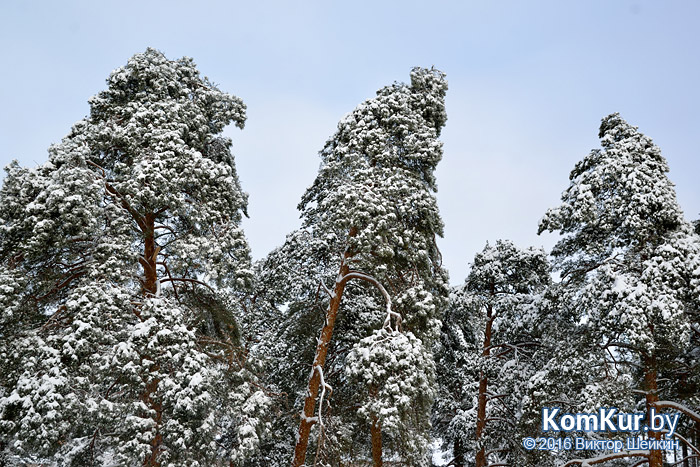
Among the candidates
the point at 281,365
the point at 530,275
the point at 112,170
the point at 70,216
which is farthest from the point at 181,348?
the point at 530,275

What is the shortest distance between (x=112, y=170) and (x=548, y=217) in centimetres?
933

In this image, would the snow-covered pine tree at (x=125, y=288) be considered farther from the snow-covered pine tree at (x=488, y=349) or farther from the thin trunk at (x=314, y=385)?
the snow-covered pine tree at (x=488, y=349)

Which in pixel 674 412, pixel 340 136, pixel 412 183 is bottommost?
pixel 674 412

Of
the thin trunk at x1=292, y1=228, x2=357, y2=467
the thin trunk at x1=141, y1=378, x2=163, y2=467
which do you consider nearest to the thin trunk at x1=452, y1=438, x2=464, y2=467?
the thin trunk at x1=292, y1=228, x2=357, y2=467

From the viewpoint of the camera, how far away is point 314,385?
995 centimetres

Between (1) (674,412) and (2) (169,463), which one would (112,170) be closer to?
(2) (169,463)

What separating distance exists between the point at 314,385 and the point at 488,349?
9153 mm

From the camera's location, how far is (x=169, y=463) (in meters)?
7.71

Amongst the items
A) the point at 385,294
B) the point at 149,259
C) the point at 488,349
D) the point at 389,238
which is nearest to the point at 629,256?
the point at 389,238

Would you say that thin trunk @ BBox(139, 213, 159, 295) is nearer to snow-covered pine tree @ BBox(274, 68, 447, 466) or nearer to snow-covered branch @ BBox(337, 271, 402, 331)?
snow-covered pine tree @ BBox(274, 68, 447, 466)

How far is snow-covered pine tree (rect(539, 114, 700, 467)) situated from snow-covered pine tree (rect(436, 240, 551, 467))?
4138mm

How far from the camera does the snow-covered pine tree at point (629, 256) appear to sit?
8867mm

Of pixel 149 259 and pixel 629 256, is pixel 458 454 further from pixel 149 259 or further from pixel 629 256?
pixel 149 259

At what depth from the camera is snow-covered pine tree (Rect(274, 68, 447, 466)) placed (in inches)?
347
